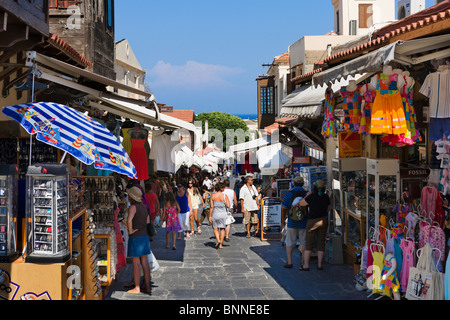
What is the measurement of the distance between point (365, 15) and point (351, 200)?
1273 inches

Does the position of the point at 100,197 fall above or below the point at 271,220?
above

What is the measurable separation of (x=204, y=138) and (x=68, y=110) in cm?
6009

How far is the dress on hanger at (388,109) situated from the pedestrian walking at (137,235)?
381 cm

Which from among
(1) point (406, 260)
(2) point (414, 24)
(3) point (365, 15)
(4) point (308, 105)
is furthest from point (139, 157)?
(3) point (365, 15)

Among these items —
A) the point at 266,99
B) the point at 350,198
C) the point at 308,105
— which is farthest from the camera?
the point at 266,99

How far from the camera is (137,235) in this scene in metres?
8.35

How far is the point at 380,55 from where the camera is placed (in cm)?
A: 661

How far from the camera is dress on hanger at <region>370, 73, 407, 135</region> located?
731cm

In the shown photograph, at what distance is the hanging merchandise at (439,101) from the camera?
6.82 meters

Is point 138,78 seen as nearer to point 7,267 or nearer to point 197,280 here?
point 197,280

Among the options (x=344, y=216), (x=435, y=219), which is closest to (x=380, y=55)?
(x=435, y=219)

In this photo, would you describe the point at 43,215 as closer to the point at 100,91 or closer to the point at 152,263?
the point at 152,263

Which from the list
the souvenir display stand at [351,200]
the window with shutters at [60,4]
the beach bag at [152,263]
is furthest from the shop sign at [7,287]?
the window with shutters at [60,4]

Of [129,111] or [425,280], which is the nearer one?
[425,280]
